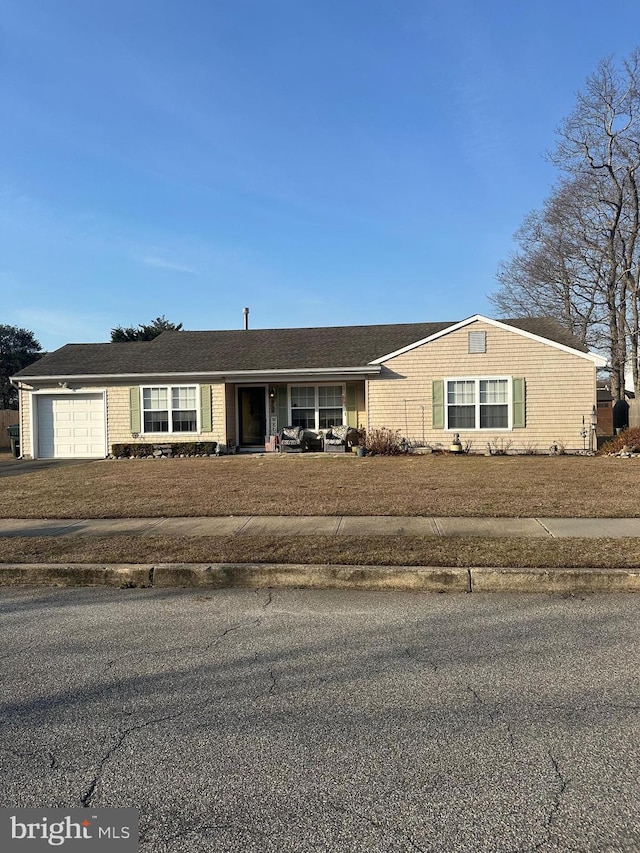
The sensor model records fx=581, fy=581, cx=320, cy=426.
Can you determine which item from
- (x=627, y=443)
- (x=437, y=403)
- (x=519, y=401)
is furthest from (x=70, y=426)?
(x=627, y=443)

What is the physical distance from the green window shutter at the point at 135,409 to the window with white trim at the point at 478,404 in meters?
10.0

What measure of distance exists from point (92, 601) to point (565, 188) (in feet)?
107

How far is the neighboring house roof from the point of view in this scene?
62.2ft

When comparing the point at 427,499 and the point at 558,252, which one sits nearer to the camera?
the point at 427,499

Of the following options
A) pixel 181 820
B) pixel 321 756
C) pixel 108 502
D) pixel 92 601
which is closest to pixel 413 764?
pixel 321 756

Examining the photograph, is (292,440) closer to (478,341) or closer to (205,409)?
(205,409)

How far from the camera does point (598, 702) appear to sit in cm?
338

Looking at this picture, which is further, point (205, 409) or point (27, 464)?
point (205, 409)

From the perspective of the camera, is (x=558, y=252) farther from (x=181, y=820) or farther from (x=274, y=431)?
(x=181, y=820)

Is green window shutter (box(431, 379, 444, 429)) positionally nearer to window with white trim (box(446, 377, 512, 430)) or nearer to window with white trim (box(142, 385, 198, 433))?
window with white trim (box(446, 377, 512, 430))

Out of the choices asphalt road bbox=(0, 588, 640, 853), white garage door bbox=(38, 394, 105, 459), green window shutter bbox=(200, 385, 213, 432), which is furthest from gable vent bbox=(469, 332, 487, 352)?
asphalt road bbox=(0, 588, 640, 853)

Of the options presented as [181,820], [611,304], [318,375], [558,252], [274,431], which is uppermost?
[558,252]

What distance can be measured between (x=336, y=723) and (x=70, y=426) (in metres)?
18.7

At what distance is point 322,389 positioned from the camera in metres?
19.7
